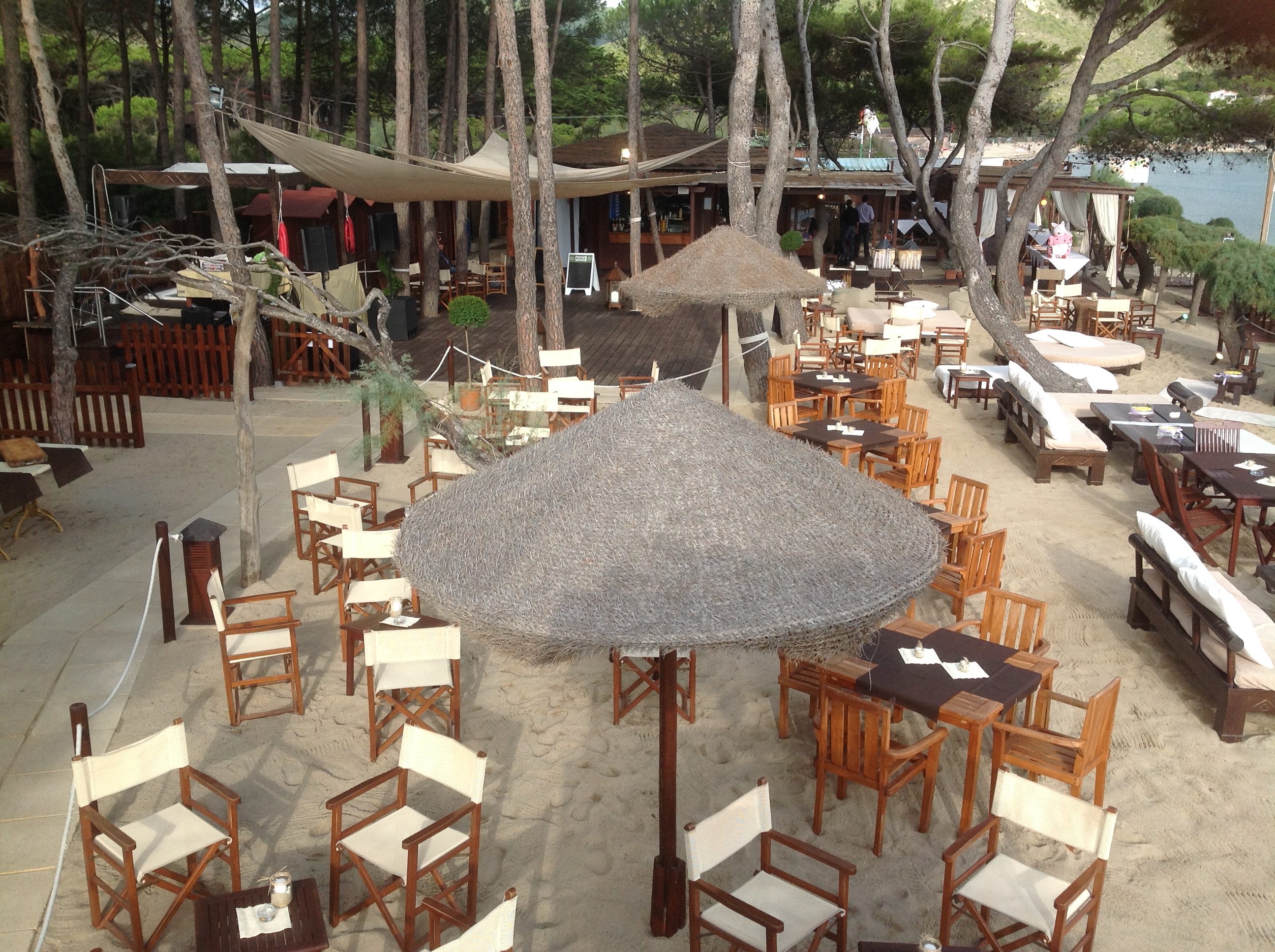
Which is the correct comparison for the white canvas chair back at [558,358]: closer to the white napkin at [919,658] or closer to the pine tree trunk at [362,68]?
the white napkin at [919,658]

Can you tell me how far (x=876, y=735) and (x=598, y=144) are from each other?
2000cm

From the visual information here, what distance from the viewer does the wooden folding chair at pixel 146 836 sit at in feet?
13.3

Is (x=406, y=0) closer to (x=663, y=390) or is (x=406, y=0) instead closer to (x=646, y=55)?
(x=663, y=390)

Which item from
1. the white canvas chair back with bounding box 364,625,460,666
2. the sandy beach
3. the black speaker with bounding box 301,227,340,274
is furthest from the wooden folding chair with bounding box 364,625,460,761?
the black speaker with bounding box 301,227,340,274

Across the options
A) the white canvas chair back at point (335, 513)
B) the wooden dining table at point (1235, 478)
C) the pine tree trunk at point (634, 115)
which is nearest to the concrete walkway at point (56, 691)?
the white canvas chair back at point (335, 513)

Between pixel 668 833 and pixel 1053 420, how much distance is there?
22.9 ft

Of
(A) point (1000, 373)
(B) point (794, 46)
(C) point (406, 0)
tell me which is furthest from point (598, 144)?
(A) point (1000, 373)

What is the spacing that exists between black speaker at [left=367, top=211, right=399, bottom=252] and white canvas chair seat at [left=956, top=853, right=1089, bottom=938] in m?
17.2

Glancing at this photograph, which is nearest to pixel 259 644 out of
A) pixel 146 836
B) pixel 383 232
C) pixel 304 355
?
pixel 146 836

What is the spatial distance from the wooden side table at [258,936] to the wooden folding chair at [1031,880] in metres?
2.33

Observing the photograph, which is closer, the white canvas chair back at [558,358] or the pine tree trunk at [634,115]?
the white canvas chair back at [558,358]

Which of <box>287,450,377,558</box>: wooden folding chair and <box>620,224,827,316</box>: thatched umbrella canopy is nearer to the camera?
<box>287,450,377,558</box>: wooden folding chair

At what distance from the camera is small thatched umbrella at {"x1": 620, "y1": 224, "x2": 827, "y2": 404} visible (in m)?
10.1

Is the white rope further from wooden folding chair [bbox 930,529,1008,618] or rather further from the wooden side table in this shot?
wooden folding chair [bbox 930,529,1008,618]
